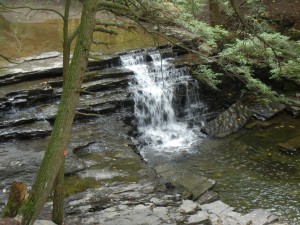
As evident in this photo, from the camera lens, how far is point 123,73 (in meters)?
10.4

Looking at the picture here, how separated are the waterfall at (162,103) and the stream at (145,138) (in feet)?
0.08

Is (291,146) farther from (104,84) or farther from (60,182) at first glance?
(60,182)

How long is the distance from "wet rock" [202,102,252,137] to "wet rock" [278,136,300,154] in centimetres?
138

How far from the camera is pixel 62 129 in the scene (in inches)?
139

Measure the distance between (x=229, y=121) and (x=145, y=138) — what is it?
2218 millimetres

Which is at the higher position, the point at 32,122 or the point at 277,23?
the point at 277,23

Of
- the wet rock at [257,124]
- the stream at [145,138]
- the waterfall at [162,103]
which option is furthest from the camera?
the wet rock at [257,124]

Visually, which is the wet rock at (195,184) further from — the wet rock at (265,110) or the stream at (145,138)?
the wet rock at (265,110)

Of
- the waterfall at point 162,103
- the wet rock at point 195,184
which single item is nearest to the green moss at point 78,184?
the wet rock at point 195,184

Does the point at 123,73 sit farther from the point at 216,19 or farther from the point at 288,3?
the point at 288,3

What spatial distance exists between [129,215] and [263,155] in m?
4.13

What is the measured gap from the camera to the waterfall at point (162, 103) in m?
9.79

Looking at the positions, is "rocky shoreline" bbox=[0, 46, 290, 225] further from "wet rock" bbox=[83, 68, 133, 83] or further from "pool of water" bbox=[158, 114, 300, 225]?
"pool of water" bbox=[158, 114, 300, 225]

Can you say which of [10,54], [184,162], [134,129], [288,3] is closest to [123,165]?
[184,162]
